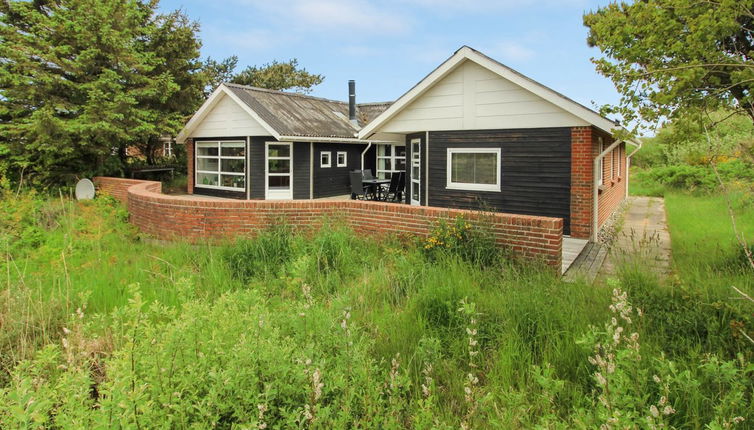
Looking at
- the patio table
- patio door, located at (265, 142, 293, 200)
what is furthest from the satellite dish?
the patio table

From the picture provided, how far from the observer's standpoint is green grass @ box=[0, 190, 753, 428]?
8.61 feet

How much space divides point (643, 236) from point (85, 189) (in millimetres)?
16894

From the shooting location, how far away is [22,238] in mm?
9102

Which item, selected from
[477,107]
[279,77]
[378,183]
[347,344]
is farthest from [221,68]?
[347,344]

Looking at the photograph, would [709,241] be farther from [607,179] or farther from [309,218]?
[309,218]

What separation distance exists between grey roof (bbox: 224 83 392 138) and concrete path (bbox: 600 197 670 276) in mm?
11165

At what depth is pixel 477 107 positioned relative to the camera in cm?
1109

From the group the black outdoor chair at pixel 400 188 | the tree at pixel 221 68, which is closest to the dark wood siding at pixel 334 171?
the black outdoor chair at pixel 400 188

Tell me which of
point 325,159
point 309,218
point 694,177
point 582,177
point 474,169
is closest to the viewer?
point 309,218

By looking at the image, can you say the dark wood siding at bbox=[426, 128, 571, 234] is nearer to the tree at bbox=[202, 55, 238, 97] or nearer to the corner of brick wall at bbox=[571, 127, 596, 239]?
the corner of brick wall at bbox=[571, 127, 596, 239]

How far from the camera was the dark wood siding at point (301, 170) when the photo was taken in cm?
1780

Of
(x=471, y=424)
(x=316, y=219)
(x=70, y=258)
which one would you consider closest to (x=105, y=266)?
(x=70, y=258)

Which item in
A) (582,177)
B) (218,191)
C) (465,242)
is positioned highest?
(582,177)

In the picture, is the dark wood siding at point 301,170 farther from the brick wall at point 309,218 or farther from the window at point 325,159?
the brick wall at point 309,218
